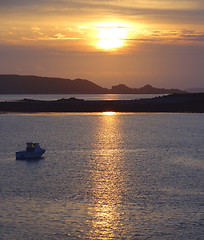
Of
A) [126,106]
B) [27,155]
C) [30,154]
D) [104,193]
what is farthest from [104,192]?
[126,106]

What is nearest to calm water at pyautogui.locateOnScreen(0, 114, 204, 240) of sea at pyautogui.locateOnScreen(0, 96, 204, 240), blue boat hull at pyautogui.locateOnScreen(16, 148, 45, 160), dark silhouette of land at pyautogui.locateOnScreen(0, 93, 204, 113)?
sea at pyautogui.locateOnScreen(0, 96, 204, 240)

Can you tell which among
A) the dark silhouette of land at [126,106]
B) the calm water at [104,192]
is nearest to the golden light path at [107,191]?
the calm water at [104,192]

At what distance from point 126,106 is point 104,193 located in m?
145

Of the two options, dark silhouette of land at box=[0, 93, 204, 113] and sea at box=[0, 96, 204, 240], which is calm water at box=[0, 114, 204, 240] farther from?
dark silhouette of land at box=[0, 93, 204, 113]

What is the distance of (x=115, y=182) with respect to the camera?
133 feet

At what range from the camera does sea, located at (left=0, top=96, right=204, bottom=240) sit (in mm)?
27172

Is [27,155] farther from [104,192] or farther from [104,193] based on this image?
[104,193]

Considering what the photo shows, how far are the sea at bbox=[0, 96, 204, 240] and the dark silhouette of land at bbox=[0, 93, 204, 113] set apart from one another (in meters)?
100

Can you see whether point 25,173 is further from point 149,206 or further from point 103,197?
point 149,206

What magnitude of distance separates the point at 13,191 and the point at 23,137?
159ft

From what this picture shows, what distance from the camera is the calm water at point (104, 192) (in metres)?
27.2

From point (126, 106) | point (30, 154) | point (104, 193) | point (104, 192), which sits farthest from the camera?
point (126, 106)

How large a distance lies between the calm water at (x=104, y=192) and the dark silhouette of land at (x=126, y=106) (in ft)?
329

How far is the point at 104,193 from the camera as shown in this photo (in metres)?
36.2
